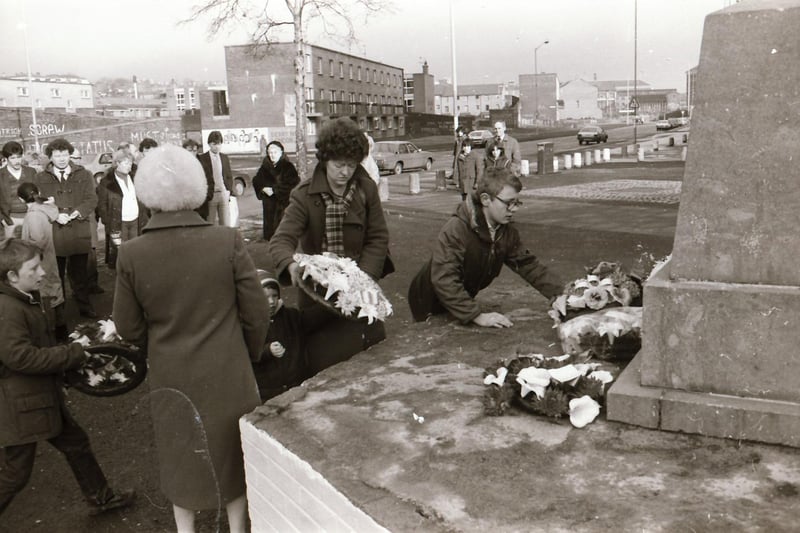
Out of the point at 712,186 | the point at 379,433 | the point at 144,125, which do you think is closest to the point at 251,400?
the point at 379,433

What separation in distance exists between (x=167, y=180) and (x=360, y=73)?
73602mm

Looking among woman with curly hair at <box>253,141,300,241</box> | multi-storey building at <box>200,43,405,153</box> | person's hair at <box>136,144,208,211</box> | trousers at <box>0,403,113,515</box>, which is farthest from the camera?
multi-storey building at <box>200,43,405,153</box>

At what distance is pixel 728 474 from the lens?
9.39ft

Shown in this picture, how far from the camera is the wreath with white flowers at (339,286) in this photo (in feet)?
13.8

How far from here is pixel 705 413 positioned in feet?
10.4

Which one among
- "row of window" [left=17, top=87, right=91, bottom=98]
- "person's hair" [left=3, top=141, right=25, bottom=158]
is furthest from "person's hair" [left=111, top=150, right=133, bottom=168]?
"row of window" [left=17, top=87, right=91, bottom=98]

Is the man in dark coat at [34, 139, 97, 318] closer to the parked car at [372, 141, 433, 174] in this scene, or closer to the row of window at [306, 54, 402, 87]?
Result: the parked car at [372, 141, 433, 174]

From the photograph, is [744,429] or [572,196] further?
[572,196]

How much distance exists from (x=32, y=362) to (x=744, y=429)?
3105mm

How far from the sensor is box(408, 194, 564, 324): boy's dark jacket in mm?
4684

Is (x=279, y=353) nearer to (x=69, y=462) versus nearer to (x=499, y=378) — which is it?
(x=69, y=462)

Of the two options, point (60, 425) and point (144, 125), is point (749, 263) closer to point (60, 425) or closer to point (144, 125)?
point (60, 425)

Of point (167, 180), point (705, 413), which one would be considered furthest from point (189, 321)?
point (705, 413)

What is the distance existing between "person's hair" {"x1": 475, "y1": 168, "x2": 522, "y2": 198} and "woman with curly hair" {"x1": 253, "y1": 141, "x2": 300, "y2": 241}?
767 centimetres
